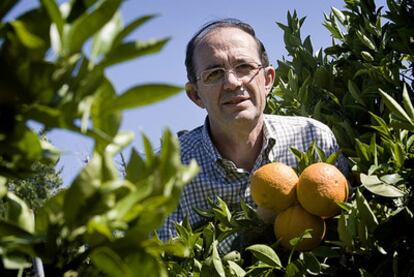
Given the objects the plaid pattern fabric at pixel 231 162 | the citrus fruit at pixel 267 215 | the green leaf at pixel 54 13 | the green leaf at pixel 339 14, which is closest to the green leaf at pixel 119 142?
the green leaf at pixel 54 13

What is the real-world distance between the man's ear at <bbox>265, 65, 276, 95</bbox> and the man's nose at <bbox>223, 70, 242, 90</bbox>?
253 millimetres

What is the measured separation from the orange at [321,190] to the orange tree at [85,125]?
0.76 meters

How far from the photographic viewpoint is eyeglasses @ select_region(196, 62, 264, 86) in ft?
A: 7.68

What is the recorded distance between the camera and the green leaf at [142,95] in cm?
53

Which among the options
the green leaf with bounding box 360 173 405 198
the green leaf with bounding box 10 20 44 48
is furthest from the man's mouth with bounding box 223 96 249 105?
the green leaf with bounding box 10 20 44 48

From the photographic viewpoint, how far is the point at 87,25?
515 millimetres

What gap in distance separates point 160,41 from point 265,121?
1836 millimetres

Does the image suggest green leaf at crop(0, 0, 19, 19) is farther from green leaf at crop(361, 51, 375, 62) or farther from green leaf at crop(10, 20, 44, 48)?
green leaf at crop(361, 51, 375, 62)

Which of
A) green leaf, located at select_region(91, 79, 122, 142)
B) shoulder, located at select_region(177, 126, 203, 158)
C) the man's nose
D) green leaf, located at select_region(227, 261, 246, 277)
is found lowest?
shoulder, located at select_region(177, 126, 203, 158)

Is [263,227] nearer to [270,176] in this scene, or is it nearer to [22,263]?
[270,176]

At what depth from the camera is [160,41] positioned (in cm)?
52

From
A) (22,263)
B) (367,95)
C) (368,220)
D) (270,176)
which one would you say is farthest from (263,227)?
(22,263)

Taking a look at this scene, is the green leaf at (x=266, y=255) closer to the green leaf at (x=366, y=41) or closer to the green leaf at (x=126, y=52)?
the green leaf at (x=126, y=52)

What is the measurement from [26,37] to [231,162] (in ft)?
5.74
